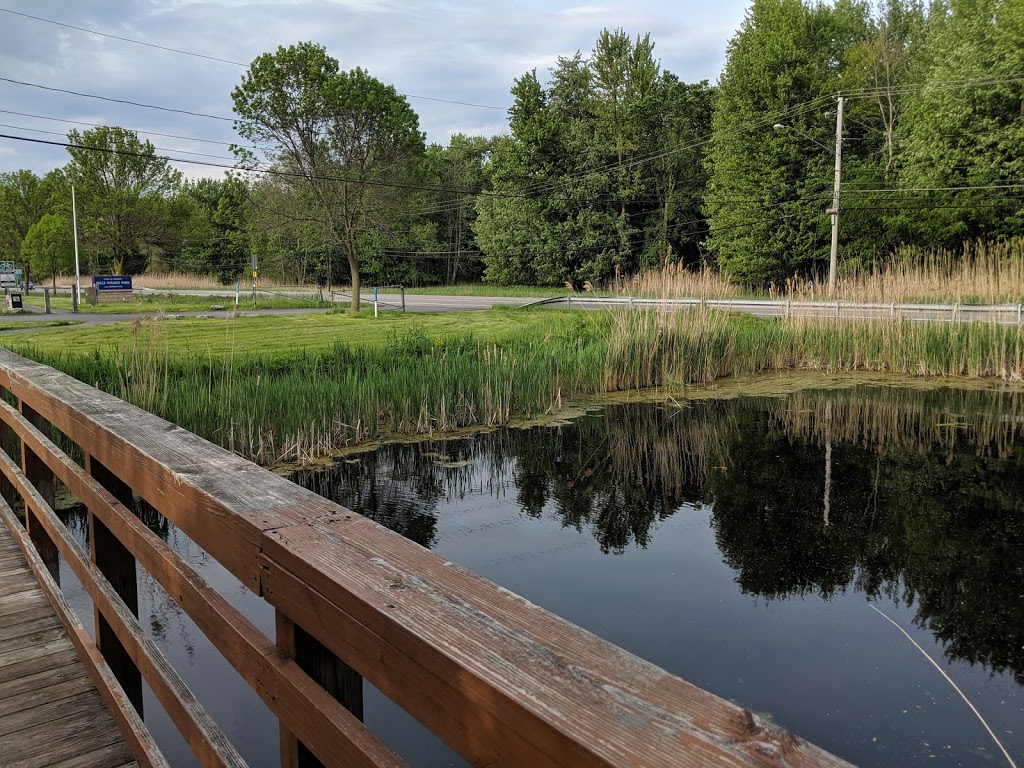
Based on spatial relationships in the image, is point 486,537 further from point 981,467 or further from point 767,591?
point 981,467

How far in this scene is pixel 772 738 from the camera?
64 centimetres

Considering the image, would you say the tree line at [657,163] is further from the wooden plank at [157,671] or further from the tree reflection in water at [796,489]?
the wooden plank at [157,671]

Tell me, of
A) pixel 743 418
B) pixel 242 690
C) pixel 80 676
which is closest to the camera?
pixel 80 676

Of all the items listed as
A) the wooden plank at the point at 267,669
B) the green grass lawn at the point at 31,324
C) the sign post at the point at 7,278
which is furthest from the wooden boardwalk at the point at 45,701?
the sign post at the point at 7,278

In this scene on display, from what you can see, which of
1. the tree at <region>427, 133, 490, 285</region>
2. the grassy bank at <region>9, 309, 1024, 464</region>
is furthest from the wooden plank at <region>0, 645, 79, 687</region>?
the tree at <region>427, 133, 490, 285</region>

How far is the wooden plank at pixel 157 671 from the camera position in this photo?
130 centimetres

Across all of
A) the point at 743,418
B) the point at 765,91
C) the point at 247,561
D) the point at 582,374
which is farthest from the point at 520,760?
the point at 765,91

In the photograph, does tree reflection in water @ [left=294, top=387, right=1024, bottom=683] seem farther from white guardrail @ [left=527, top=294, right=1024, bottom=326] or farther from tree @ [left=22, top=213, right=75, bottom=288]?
tree @ [left=22, top=213, right=75, bottom=288]

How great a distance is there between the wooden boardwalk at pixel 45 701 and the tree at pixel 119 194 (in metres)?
34.7

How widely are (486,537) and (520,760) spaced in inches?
179

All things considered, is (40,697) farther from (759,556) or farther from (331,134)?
(331,134)

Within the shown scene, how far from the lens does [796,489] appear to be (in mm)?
5941

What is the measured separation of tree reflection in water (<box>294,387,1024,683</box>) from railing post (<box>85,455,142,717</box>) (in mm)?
3059

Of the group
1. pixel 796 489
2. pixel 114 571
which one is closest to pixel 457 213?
pixel 796 489
